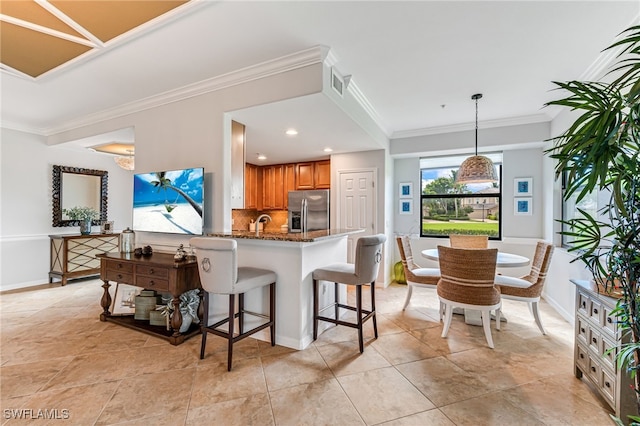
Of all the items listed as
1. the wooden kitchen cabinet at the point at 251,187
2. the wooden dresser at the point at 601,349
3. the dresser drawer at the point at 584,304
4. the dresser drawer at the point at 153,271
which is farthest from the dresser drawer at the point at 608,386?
the wooden kitchen cabinet at the point at 251,187

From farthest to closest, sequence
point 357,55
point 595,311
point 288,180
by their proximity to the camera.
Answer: point 288,180 → point 357,55 → point 595,311

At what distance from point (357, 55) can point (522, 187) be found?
378cm

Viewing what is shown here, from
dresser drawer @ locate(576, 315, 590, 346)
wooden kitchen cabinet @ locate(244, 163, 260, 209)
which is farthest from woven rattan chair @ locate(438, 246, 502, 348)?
wooden kitchen cabinet @ locate(244, 163, 260, 209)

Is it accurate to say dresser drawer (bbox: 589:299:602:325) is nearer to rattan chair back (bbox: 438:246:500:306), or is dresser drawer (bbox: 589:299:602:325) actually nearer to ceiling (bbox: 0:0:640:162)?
rattan chair back (bbox: 438:246:500:306)

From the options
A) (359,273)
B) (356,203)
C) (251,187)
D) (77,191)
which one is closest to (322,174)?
(356,203)

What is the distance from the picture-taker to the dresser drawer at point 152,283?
2688 mm

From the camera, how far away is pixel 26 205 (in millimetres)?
4570

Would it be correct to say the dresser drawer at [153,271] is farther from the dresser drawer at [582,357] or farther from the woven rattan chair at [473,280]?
the dresser drawer at [582,357]

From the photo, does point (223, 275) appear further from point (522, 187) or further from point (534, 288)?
point (522, 187)

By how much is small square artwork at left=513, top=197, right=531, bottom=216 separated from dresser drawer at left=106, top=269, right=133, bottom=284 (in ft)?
18.2

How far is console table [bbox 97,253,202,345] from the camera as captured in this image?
267 cm

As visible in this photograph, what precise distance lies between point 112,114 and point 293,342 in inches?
152

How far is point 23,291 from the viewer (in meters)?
4.32

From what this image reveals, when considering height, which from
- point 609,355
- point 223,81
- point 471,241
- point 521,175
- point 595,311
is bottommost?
point 609,355
